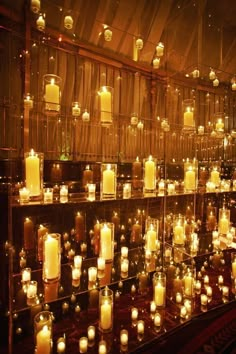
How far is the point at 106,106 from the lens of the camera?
1162 millimetres

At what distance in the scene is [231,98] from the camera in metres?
2.09

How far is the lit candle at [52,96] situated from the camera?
1.00 meters

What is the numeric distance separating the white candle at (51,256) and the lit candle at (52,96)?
52 cm

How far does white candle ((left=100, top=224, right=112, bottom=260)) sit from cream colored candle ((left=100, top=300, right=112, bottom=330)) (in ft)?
0.72

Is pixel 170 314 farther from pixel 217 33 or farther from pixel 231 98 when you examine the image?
pixel 217 33

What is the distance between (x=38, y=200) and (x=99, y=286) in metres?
0.46

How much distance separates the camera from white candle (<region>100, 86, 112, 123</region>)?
1.15m

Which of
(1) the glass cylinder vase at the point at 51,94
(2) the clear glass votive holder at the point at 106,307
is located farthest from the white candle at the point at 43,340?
(1) the glass cylinder vase at the point at 51,94

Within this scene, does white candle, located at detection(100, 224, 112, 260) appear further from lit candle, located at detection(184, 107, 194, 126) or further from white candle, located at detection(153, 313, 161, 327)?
lit candle, located at detection(184, 107, 194, 126)

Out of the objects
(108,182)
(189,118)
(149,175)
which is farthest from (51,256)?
(189,118)

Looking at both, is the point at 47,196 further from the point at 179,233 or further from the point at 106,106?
the point at 179,233

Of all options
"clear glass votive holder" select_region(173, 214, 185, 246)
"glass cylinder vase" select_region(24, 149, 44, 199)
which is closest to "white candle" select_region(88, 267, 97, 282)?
"glass cylinder vase" select_region(24, 149, 44, 199)

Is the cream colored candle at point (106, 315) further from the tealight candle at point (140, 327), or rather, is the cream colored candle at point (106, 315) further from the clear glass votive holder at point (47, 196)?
the clear glass votive holder at point (47, 196)

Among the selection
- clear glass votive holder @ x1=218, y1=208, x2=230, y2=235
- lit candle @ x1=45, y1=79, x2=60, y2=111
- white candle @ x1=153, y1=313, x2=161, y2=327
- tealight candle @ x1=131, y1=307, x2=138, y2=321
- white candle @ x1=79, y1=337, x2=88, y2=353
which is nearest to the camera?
lit candle @ x1=45, y1=79, x2=60, y2=111
